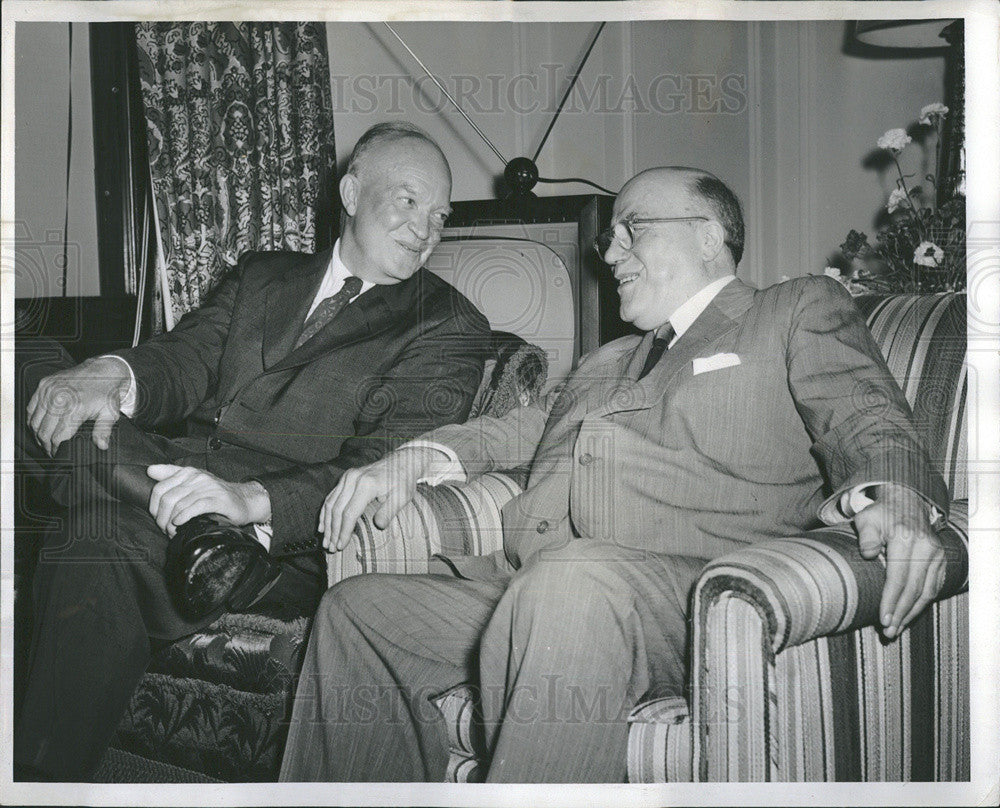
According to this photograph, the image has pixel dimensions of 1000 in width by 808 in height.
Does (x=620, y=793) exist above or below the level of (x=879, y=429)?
below

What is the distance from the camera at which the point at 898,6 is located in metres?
1.92

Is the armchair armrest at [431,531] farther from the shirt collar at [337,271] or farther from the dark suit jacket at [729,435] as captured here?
the shirt collar at [337,271]

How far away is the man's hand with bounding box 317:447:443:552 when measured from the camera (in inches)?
71.5

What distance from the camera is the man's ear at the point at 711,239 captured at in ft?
6.12

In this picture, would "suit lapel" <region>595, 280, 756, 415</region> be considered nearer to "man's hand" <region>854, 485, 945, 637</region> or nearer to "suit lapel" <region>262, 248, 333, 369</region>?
"man's hand" <region>854, 485, 945, 637</region>

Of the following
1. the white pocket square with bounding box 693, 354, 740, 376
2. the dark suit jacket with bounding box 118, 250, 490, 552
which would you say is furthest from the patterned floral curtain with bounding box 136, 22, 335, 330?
the white pocket square with bounding box 693, 354, 740, 376

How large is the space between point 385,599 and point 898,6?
1.61 meters

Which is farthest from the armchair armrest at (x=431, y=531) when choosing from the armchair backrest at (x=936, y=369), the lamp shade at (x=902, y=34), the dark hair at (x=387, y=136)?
the lamp shade at (x=902, y=34)

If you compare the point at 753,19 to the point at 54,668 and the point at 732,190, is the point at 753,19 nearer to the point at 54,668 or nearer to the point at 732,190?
the point at 732,190

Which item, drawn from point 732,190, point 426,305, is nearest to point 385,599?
point 426,305

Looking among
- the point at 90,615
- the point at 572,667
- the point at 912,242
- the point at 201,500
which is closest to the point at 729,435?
the point at 572,667

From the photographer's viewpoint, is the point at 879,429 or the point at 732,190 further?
the point at 732,190

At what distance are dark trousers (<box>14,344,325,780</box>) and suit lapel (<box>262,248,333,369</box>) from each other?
415mm

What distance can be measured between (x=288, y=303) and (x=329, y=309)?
97mm
